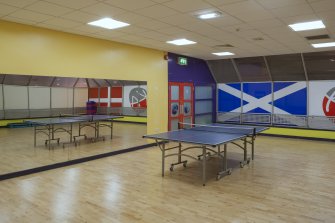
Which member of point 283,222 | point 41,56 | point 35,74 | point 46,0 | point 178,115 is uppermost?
point 46,0

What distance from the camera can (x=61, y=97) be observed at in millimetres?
7148

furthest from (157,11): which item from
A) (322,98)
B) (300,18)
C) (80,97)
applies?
(322,98)

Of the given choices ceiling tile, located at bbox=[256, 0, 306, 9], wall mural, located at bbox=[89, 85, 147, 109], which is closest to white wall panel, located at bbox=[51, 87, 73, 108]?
wall mural, located at bbox=[89, 85, 147, 109]

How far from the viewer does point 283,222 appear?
347 centimetres

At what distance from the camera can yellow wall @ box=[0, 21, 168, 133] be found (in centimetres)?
550

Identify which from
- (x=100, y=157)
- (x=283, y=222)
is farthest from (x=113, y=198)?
(x=100, y=157)

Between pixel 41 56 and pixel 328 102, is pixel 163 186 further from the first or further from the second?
pixel 328 102

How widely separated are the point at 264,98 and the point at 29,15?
354 inches

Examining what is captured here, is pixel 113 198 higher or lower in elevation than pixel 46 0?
lower

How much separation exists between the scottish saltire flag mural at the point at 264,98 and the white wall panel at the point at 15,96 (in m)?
8.10

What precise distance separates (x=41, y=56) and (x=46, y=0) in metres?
1.98

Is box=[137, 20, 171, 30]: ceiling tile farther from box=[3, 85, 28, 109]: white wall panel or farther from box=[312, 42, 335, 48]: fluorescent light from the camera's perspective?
box=[312, 42, 335, 48]: fluorescent light

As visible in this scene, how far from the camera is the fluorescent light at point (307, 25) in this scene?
5.45 meters

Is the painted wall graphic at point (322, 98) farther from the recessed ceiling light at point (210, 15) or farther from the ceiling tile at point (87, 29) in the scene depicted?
the ceiling tile at point (87, 29)
